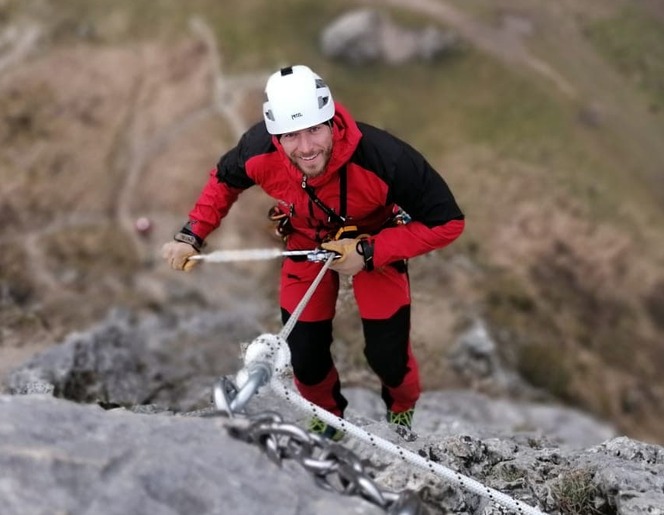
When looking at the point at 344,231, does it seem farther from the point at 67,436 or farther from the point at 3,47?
the point at 3,47

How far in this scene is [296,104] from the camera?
17.9 ft

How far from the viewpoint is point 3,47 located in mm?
29703

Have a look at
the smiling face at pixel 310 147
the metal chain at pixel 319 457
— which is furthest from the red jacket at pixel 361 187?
the metal chain at pixel 319 457

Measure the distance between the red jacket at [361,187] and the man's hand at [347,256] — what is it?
0.19 meters

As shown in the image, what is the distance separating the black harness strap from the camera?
19.2 ft

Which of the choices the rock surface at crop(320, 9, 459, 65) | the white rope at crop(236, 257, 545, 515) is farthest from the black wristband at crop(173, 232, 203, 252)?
the rock surface at crop(320, 9, 459, 65)

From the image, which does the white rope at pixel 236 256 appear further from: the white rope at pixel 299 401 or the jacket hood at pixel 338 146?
the white rope at pixel 299 401

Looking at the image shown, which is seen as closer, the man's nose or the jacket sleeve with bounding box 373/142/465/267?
the man's nose

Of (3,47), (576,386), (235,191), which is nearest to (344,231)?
(235,191)

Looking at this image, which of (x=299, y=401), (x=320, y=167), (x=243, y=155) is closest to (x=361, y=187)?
(x=320, y=167)

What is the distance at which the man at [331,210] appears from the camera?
5614 mm

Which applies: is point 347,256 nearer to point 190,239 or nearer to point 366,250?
point 366,250

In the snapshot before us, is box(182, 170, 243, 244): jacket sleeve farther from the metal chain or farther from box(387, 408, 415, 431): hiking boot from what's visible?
the metal chain

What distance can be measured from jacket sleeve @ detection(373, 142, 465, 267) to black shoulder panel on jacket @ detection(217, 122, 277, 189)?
1250mm
